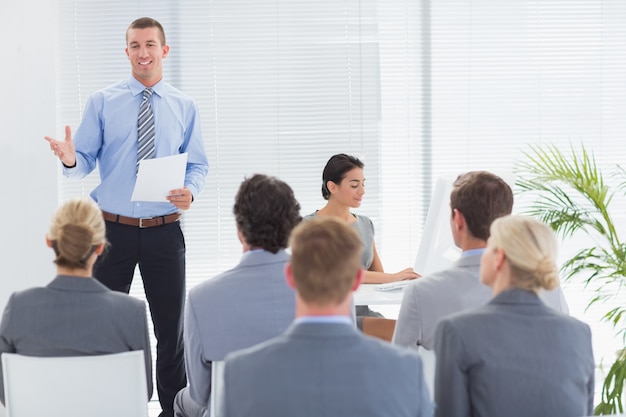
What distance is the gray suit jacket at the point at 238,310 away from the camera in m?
2.28

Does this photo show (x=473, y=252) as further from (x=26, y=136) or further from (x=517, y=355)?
(x=26, y=136)

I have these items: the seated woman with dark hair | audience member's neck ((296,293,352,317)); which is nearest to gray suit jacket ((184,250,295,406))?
audience member's neck ((296,293,352,317))

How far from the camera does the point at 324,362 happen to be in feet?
4.93

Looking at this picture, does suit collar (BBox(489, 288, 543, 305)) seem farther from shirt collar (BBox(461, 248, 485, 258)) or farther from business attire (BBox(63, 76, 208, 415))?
business attire (BBox(63, 76, 208, 415))

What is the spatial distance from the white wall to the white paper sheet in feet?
3.91

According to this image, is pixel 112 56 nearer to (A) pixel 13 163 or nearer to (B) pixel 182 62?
(B) pixel 182 62

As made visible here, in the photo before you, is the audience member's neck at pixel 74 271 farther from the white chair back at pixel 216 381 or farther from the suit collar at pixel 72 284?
the white chair back at pixel 216 381

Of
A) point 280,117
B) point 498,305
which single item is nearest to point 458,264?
point 498,305

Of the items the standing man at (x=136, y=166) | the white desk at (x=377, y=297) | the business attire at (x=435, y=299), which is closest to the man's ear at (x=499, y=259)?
the business attire at (x=435, y=299)

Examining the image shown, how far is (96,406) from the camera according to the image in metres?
2.12

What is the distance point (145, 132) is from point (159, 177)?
41 cm

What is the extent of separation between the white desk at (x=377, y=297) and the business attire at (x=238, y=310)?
28.6 inches

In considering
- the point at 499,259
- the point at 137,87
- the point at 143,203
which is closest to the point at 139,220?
the point at 143,203

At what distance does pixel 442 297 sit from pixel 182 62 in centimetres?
282
